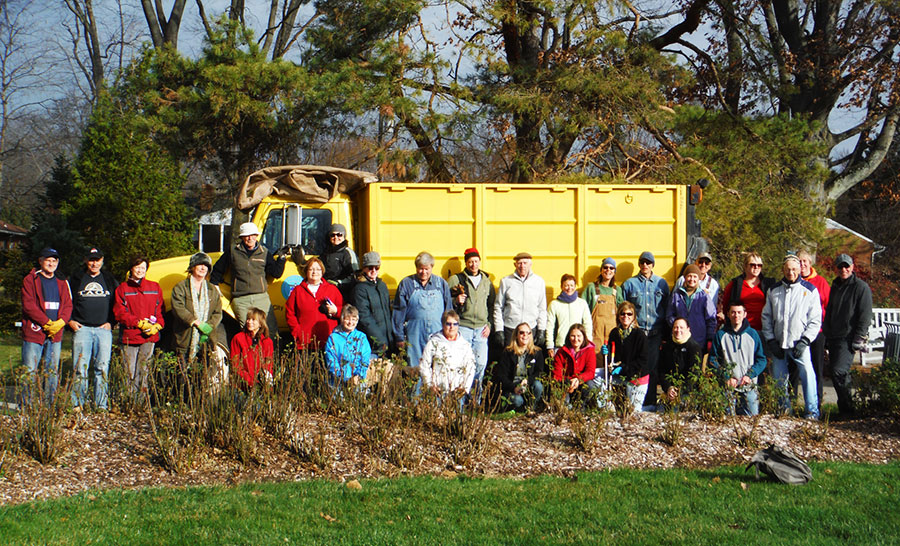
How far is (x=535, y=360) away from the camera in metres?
8.32

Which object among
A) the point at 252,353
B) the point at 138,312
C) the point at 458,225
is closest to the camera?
the point at 252,353

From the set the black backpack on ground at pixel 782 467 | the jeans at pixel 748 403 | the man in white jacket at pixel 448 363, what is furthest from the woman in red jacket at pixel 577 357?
the black backpack on ground at pixel 782 467

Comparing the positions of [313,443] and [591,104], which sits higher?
[591,104]

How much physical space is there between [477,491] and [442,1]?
11220mm

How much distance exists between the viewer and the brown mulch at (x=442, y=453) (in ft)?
18.6

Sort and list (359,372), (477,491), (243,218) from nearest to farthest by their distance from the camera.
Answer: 1. (477,491)
2. (359,372)
3. (243,218)

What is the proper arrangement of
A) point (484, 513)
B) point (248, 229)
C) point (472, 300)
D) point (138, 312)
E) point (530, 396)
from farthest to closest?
point (472, 300) < point (248, 229) < point (138, 312) < point (530, 396) < point (484, 513)

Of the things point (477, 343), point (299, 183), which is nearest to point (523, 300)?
point (477, 343)

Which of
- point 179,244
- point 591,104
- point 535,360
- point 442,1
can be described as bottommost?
point 535,360

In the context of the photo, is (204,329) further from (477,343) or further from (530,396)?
(530,396)

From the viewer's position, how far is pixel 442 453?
20.6 feet

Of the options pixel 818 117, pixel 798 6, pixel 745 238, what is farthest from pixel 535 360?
pixel 798 6

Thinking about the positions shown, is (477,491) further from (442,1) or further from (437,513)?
(442,1)

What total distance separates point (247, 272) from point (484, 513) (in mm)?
4703
